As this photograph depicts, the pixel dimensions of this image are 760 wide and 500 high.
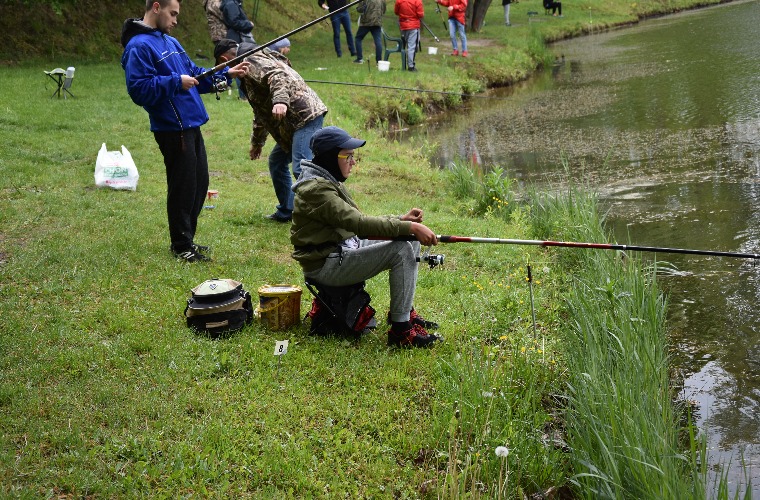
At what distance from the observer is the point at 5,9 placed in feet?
56.7

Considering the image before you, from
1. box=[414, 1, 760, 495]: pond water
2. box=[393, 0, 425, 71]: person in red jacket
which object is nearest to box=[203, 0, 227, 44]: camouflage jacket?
box=[414, 1, 760, 495]: pond water

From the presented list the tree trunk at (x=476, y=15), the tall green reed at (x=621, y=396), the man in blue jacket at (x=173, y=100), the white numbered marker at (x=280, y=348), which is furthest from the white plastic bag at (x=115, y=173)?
the tree trunk at (x=476, y=15)

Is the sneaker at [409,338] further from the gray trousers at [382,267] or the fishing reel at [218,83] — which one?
the fishing reel at [218,83]

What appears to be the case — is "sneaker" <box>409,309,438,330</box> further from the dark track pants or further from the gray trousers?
the dark track pants

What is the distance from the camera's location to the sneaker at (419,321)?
5.21 meters

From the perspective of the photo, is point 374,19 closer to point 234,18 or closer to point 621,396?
point 234,18

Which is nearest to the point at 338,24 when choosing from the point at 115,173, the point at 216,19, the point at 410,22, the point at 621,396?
the point at 410,22

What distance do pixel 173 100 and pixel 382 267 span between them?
2.19 m

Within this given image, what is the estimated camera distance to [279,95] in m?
6.97

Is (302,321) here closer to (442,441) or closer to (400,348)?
(400,348)

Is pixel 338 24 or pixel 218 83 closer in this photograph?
pixel 218 83

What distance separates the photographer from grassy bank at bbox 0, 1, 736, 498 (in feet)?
12.2

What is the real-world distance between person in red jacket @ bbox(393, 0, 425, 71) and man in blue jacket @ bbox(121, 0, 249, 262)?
1217cm

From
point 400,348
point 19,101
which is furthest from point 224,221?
point 19,101
